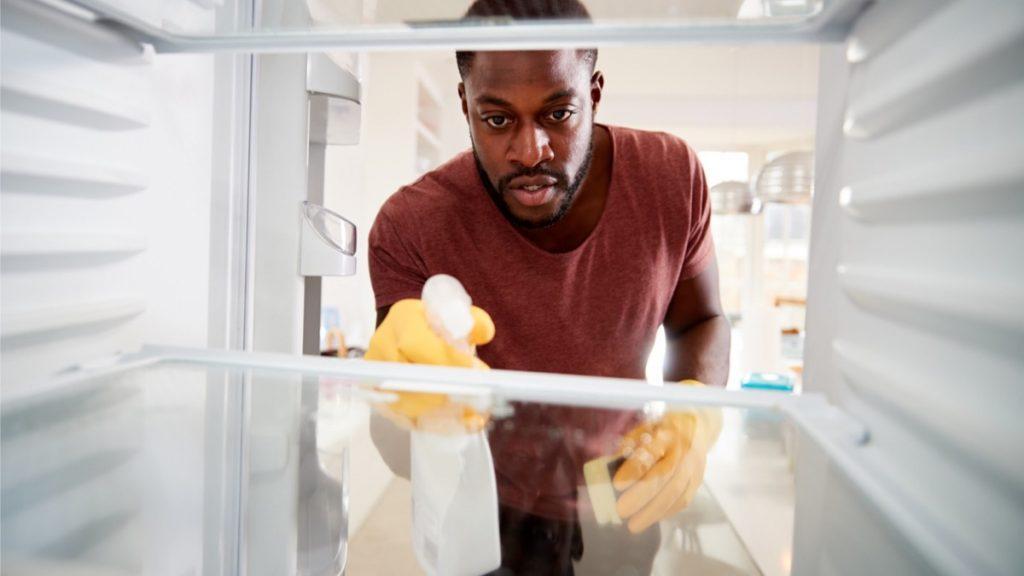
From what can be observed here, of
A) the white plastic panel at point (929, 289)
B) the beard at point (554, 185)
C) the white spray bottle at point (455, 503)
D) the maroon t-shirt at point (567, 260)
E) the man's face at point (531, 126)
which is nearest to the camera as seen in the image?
the white plastic panel at point (929, 289)

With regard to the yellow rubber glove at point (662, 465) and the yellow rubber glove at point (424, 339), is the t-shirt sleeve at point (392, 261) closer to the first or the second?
the yellow rubber glove at point (424, 339)

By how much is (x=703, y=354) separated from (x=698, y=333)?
84 millimetres

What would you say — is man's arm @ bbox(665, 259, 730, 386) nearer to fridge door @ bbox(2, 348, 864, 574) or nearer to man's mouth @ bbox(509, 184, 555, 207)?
man's mouth @ bbox(509, 184, 555, 207)

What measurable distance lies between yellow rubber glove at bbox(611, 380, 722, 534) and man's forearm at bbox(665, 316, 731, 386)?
879 mm

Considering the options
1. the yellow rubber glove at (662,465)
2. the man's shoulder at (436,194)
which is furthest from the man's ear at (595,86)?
the yellow rubber glove at (662,465)

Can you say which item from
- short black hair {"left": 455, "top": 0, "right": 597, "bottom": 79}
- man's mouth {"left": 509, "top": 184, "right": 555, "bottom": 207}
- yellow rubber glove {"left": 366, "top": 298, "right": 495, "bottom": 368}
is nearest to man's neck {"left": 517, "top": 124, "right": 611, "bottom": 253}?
man's mouth {"left": 509, "top": 184, "right": 555, "bottom": 207}

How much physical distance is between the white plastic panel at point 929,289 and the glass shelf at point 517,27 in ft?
0.24

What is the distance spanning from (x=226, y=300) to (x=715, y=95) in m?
6.98

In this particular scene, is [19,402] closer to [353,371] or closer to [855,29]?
[353,371]

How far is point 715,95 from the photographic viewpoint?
23.1 feet

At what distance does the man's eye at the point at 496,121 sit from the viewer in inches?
58.0

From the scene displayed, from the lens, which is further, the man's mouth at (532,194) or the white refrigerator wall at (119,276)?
the man's mouth at (532,194)

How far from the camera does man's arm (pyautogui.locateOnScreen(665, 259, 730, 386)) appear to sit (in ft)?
5.45

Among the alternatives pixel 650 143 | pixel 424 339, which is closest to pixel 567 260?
pixel 650 143
